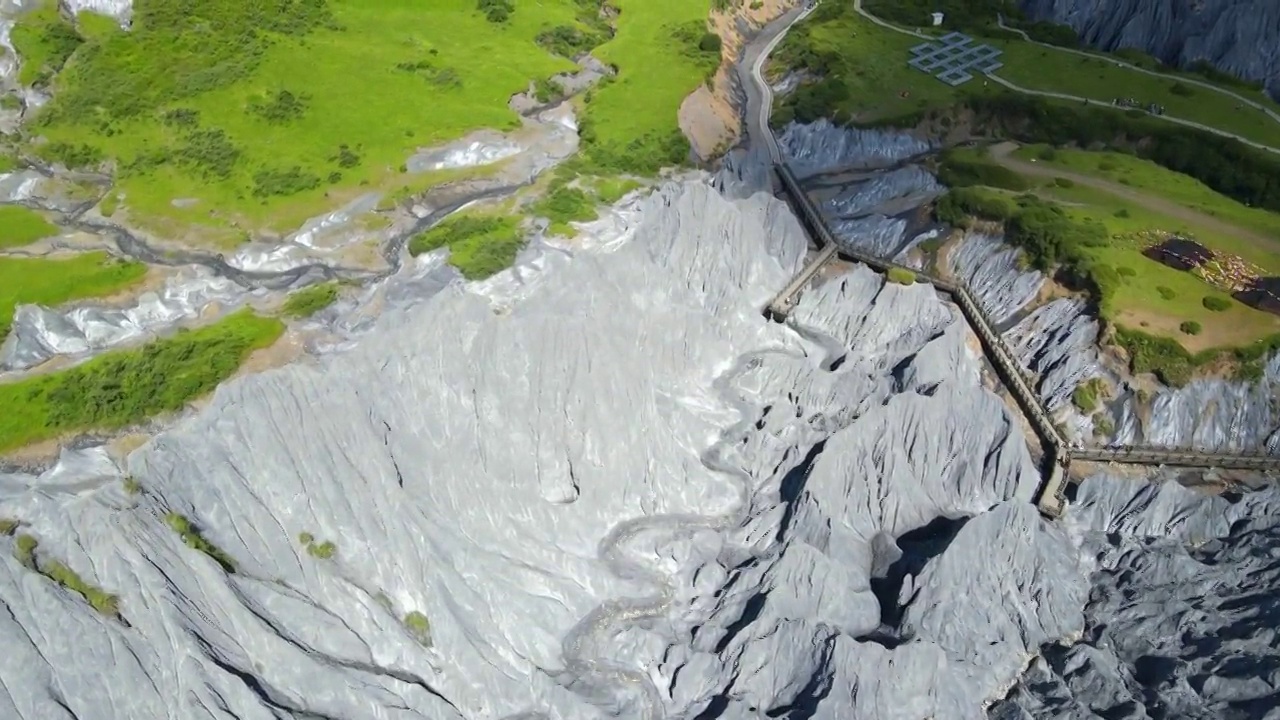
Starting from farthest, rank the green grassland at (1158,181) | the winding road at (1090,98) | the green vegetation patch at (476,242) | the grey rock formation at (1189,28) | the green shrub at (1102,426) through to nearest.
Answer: the grey rock formation at (1189,28)
the winding road at (1090,98)
the green vegetation patch at (476,242)
the green grassland at (1158,181)
the green shrub at (1102,426)

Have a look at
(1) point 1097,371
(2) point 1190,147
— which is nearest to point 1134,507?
(1) point 1097,371

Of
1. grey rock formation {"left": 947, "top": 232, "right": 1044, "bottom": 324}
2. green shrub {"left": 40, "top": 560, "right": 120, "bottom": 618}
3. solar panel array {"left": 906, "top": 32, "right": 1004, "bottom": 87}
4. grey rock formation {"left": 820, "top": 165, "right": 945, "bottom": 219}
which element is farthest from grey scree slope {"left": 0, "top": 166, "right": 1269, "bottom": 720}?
solar panel array {"left": 906, "top": 32, "right": 1004, "bottom": 87}

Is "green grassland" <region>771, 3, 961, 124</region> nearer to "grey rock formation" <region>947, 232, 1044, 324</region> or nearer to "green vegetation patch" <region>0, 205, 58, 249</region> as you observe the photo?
"grey rock formation" <region>947, 232, 1044, 324</region>

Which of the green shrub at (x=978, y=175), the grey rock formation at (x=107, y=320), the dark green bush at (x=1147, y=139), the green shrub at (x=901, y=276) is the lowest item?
the grey rock formation at (x=107, y=320)

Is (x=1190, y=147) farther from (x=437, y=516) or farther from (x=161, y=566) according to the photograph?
(x=161, y=566)

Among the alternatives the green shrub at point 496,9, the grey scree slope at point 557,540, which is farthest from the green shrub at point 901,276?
the green shrub at point 496,9

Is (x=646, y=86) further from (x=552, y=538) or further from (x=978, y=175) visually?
(x=552, y=538)

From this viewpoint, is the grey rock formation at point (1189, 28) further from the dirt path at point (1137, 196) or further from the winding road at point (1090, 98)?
the dirt path at point (1137, 196)
